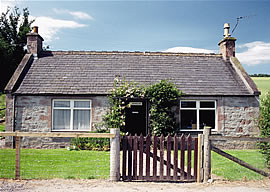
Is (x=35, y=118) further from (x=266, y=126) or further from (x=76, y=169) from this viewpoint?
(x=266, y=126)

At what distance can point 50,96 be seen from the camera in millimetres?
13406

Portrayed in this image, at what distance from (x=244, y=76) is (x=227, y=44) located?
9.60ft

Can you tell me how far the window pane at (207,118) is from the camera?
45.5 feet

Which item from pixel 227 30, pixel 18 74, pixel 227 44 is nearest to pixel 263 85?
pixel 227 30

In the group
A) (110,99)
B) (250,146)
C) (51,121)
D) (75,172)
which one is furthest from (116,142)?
(250,146)

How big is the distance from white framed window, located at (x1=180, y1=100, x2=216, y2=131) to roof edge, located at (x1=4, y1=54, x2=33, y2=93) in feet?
30.8

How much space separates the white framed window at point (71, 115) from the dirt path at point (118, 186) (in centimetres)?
724

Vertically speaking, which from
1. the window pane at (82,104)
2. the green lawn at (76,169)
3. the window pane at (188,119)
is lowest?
the green lawn at (76,169)

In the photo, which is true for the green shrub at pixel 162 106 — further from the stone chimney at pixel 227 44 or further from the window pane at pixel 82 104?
the stone chimney at pixel 227 44

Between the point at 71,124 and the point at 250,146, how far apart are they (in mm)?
10233

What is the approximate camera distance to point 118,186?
598 cm

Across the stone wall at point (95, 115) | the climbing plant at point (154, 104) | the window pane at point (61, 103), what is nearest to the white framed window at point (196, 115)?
the stone wall at point (95, 115)

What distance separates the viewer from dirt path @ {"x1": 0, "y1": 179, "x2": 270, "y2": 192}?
5742 mm

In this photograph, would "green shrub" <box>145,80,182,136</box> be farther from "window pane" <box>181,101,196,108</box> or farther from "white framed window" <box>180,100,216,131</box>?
"white framed window" <box>180,100,216,131</box>
